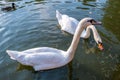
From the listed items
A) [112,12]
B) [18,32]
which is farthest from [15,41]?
[112,12]

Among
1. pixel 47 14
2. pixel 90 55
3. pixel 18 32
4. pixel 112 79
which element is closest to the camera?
pixel 112 79

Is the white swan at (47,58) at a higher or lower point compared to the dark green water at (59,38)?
higher

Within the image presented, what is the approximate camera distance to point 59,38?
9.98 m

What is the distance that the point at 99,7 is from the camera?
43.4 ft

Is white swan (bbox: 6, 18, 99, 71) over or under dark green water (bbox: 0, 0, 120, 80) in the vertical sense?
over

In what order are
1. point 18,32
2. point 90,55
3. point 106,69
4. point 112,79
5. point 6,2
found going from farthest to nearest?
1. point 6,2
2. point 18,32
3. point 90,55
4. point 106,69
5. point 112,79

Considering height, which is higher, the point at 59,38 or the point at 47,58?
the point at 47,58

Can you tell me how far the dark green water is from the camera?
763 cm

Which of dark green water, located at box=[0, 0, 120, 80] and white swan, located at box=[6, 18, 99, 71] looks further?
dark green water, located at box=[0, 0, 120, 80]

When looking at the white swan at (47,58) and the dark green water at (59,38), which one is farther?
the dark green water at (59,38)

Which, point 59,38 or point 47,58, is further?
point 59,38

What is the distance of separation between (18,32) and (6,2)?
20.3 feet

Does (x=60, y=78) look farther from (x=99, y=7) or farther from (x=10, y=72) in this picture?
(x=99, y=7)

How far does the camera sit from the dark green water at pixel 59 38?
7633mm
